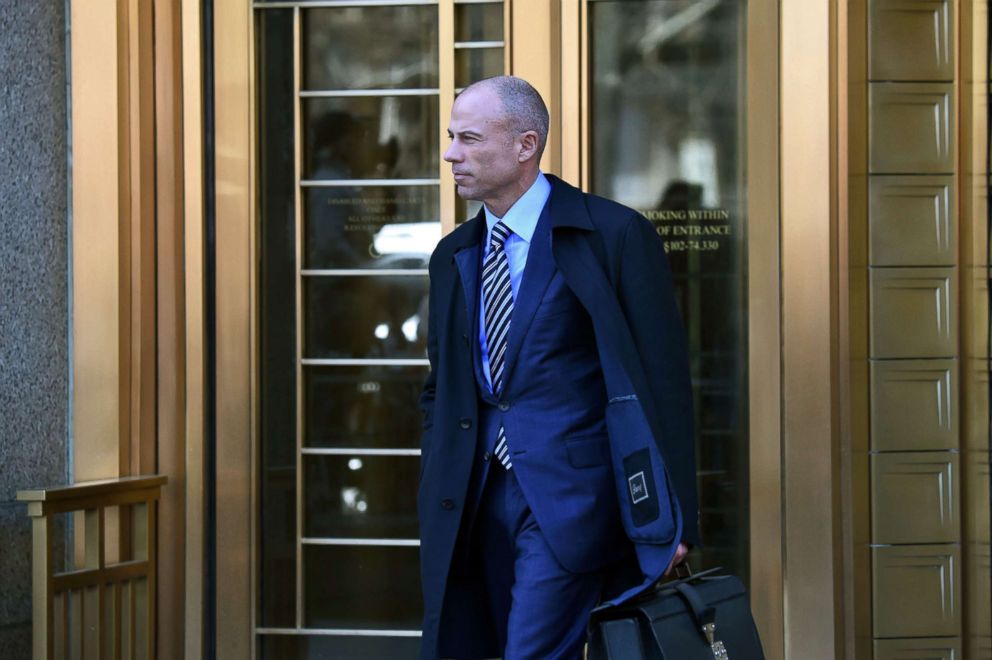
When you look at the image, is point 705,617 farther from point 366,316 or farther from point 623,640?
point 366,316

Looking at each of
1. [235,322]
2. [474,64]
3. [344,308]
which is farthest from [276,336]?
[474,64]

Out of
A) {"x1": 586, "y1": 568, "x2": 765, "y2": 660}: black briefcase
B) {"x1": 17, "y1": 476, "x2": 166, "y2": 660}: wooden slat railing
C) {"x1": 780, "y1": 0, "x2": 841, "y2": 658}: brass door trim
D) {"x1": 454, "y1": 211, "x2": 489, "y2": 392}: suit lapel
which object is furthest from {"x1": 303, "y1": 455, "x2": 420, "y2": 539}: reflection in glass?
{"x1": 586, "y1": 568, "x2": 765, "y2": 660}: black briefcase

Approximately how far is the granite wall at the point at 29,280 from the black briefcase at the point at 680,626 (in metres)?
2.52

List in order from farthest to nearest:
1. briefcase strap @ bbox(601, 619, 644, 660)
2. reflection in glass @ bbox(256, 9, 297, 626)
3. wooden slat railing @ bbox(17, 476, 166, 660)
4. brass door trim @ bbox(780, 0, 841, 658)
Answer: reflection in glass @ bbox(256, 9, 297, 626), brass door trim @ bbox(780, 0, 841, 658), wooden slat railing @ bbox(17, 476, 166, 660), briefcase strap @ bbox(601, 619, 644, 660)

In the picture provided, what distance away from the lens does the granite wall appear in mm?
4574

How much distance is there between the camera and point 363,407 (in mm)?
4801

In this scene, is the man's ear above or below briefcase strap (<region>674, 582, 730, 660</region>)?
above

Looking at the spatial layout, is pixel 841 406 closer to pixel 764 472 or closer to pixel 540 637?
pixel 764 472

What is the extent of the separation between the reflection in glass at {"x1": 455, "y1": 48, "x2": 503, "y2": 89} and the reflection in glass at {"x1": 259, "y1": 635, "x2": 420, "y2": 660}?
6.08 feet

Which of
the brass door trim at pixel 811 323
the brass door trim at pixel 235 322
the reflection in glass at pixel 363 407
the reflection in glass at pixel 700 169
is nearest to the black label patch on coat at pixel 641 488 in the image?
the brass door trim at pixel 811 323

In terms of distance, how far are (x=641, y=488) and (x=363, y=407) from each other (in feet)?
6.89

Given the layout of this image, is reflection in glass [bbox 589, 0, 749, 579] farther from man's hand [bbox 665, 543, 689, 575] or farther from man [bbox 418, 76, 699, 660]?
man's hand [bbox 665, 543, 689, 575]

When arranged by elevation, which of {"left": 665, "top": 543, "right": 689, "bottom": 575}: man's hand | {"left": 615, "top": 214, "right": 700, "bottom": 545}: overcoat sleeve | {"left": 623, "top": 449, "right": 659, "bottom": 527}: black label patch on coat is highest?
{"left": 615, "top": 214, "right": 700, "bottom": 545}: overcoat sleeve

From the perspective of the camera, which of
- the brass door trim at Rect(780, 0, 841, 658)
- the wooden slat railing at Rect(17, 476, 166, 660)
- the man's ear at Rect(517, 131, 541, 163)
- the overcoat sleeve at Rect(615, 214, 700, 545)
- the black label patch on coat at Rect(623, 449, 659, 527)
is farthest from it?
the brass door trim at Rect(780, 0, 841, 658)
